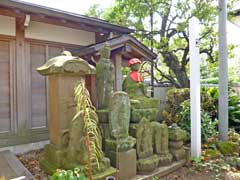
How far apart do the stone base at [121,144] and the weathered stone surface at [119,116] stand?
0.08 metres

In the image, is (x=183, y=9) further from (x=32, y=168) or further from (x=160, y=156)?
(x=32, y=168)

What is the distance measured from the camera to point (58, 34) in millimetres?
6508

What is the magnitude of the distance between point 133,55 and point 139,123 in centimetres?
359

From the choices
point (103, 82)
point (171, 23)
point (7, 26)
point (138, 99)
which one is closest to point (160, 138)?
point (138, 99)

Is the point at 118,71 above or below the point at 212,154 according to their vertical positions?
above

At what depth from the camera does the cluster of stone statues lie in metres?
3.87

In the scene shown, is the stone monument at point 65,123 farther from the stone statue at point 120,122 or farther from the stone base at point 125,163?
the stone statue at point 120,122

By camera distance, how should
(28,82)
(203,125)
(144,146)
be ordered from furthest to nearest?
(203,125) → (28,82) → (144,146)

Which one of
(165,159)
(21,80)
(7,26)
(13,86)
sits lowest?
(165,159)

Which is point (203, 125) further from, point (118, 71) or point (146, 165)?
point (146, 165)

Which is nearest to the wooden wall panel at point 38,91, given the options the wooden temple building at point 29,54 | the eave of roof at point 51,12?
the wooden temple building at point 29,54

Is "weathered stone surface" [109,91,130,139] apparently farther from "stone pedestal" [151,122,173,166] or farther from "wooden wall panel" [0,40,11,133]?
"wooden wall panel" [0,40,11,133]

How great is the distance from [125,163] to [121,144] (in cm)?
32

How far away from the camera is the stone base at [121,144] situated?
406 cm
